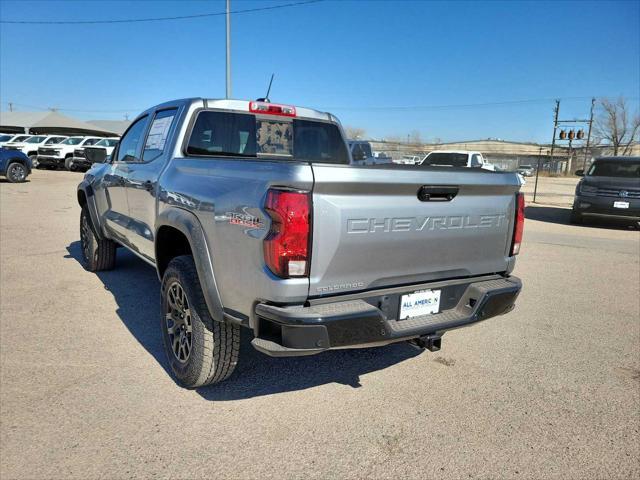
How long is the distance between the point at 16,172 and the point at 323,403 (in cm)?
1930

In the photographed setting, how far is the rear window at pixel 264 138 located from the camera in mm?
3830

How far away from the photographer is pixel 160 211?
11.4ft

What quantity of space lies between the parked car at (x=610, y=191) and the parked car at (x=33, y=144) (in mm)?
26093

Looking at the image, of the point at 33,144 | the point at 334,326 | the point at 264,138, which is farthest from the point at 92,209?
the point at 33,144

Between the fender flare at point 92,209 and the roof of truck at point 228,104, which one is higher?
the roof of truck at point 228,104

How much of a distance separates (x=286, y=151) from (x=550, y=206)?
15452 millimetres

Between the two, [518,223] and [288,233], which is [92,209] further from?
[518,223]

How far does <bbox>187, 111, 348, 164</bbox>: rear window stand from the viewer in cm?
383

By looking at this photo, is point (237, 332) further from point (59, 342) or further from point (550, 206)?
point (550, 206)

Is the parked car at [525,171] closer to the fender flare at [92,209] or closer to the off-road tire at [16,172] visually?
the off-road tire at [16,172]

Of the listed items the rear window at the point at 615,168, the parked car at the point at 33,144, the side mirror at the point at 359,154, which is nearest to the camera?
the rear window at the point at 615,168

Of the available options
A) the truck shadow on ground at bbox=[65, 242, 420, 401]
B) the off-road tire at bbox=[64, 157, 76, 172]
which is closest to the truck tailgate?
the truck shadow on ground at bbox=[65, 242, 420, 401]

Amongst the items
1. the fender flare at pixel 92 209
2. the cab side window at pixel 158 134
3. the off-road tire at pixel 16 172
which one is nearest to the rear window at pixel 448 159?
the fender flare at pixel 92 209

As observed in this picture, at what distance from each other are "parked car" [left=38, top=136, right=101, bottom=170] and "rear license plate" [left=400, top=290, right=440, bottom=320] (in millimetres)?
26837
